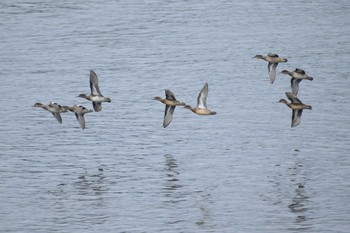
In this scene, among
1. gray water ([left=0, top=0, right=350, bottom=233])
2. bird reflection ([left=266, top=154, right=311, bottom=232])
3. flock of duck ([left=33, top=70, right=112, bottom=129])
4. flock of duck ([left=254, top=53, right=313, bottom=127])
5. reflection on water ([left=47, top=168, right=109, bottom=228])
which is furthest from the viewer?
flock of duck ([left=254, top=53, right=313, bottom=127])

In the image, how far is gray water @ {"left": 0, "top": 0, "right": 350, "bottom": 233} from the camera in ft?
139

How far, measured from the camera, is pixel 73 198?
145ft

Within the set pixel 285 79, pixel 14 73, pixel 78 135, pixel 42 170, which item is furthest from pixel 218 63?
pixel 42 170

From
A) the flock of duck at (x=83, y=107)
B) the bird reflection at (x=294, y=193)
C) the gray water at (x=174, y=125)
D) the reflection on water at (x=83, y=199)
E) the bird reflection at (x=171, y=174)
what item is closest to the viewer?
the bird reflection at (x=294, y=193)

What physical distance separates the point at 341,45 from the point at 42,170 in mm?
32032

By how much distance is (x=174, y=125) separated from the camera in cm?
5628

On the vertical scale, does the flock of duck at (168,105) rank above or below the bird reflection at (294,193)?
above

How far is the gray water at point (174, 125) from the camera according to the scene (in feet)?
139

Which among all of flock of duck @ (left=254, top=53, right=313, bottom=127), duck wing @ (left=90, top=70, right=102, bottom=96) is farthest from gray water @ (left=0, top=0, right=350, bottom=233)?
duck wing @ (left=90, top=70, right=102, bottom=96)

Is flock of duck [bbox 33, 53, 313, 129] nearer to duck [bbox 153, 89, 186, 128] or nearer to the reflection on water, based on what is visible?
duck [bbox 153, 89, 186, 128]

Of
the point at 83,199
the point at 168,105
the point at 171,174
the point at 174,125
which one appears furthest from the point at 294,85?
the point at 83,199

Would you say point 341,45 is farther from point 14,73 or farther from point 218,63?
point 14,73

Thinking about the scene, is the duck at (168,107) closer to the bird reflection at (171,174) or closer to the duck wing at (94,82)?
the bird reflection at (171,174)

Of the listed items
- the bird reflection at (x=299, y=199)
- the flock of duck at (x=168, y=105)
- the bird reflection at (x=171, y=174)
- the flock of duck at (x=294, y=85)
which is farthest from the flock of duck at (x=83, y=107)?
the bird reflection at (x=299, y=199)
